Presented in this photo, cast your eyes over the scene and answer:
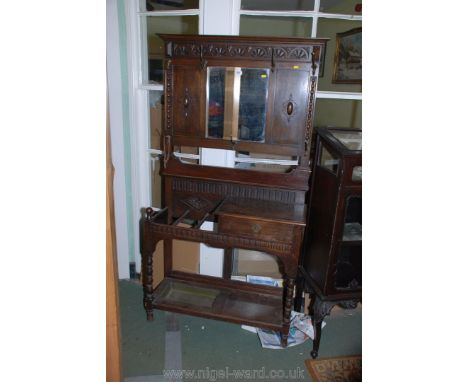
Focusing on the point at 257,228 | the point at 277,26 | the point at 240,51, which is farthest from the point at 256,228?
the point at 277,26

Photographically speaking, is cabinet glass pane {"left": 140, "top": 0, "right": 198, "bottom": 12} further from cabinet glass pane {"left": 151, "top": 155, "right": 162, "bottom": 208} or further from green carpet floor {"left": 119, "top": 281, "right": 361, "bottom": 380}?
green carpet floor {"left": 119, "top": 281, "right": 361, "bottom": 380}

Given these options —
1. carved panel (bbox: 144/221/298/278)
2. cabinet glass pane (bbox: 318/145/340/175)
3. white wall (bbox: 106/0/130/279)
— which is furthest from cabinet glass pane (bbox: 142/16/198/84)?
cabinet glass pane (bbox: 318/145/340/175)

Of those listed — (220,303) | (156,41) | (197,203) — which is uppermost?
(156,41)

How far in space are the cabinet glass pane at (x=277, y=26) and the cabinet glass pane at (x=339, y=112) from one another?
46 centimetres

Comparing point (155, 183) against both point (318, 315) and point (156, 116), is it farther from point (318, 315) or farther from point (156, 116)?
point (318, 315)

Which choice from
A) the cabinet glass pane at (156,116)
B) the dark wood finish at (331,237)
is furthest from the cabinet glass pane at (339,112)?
the cabinet glass pane at (156,116)

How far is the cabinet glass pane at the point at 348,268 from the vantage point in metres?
1.71

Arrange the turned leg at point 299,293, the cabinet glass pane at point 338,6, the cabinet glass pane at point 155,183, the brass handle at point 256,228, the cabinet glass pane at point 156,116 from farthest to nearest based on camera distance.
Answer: the cabinet glass pane at point 155,183
the cabinet glass pane at point 156,116
the turned leg at point 299,293
the cabinet glass pane at point 338,6
the brass handle at point 256,228

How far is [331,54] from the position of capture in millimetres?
2033

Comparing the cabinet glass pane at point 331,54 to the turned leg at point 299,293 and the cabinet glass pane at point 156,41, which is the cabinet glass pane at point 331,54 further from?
the turned leg at point 299,293

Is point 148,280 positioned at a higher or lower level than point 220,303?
higher

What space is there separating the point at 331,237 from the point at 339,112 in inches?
41.4
